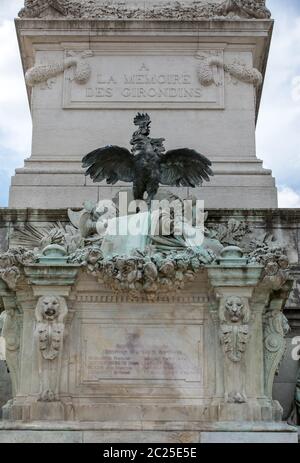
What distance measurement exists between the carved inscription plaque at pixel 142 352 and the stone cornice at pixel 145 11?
823 centimetres

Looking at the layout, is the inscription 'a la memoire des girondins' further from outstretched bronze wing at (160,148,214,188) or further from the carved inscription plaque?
the carved inscription plaque

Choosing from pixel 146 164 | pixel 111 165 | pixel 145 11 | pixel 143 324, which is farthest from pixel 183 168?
pixel 145 11

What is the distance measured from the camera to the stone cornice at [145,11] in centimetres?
1712

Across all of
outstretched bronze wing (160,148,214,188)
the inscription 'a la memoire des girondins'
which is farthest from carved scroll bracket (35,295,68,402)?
the inscription 'a la memoire des girondins'

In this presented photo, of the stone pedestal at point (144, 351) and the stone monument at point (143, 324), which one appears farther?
the stone pedestal at point (144, 351)

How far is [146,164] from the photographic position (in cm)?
1281

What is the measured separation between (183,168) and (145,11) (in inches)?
212

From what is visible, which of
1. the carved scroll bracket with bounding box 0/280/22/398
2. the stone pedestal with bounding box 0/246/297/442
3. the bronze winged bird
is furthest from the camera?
the bronze winged bird

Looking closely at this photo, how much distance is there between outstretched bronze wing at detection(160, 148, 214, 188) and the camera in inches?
520

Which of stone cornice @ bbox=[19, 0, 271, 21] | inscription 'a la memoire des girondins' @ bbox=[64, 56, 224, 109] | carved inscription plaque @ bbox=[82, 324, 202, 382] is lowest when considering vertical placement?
carved inscription plaque @ bbox=[82, 324, 202, 382]

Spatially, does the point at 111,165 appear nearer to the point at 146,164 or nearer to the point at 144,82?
the point at 146,164

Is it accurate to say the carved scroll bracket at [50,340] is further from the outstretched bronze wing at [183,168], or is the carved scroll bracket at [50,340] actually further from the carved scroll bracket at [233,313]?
the outstretched bronze wing at [183,168]

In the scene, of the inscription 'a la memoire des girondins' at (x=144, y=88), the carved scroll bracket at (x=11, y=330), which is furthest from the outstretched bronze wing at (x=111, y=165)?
the inscription 'a la memoire des girondins' at (x=144, y=88)
